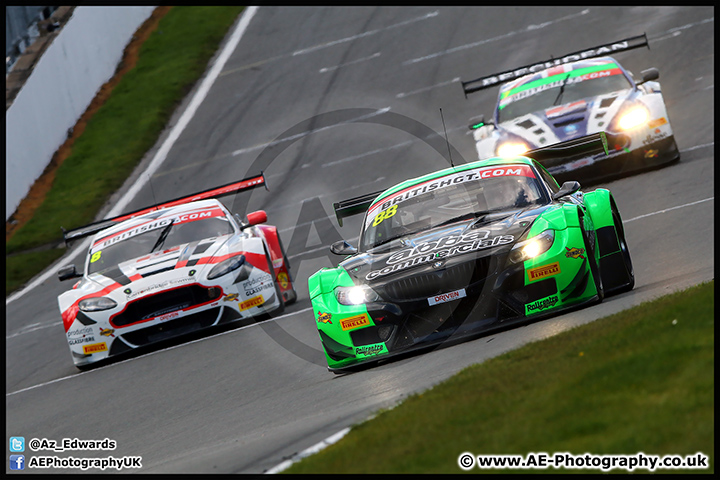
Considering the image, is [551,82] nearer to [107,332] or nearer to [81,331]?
[107,332]

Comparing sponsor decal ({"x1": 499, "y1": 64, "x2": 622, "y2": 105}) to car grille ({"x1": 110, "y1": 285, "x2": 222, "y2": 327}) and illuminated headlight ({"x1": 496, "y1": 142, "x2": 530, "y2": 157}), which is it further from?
car grille ({"x1": 110, "y1": 285, "x2": 222, "y2": 327})

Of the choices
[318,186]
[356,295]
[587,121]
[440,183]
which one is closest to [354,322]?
[356,295]

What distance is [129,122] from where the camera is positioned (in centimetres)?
2570

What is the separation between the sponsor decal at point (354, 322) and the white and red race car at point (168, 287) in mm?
3571

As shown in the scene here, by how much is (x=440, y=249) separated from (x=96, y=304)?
15.6 feet

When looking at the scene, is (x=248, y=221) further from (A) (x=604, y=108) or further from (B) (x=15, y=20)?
(B) (x=15, y=20)

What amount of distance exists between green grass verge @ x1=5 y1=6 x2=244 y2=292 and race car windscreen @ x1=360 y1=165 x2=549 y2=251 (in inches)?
442

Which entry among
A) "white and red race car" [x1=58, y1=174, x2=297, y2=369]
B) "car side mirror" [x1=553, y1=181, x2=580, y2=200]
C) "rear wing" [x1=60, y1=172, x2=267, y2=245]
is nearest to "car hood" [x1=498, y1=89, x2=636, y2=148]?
"rear wing" [x1=60, y1=172, x2=267, y2=245]

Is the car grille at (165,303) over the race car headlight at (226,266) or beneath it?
beneath

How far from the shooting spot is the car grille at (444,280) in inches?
279

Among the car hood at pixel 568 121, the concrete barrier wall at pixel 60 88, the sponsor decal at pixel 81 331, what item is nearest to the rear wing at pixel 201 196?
the sponsor decal at pixel 81 331

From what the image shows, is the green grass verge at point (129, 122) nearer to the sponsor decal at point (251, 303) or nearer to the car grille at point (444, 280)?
the sponsor decal at point (251, 303)

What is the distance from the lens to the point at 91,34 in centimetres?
2748
